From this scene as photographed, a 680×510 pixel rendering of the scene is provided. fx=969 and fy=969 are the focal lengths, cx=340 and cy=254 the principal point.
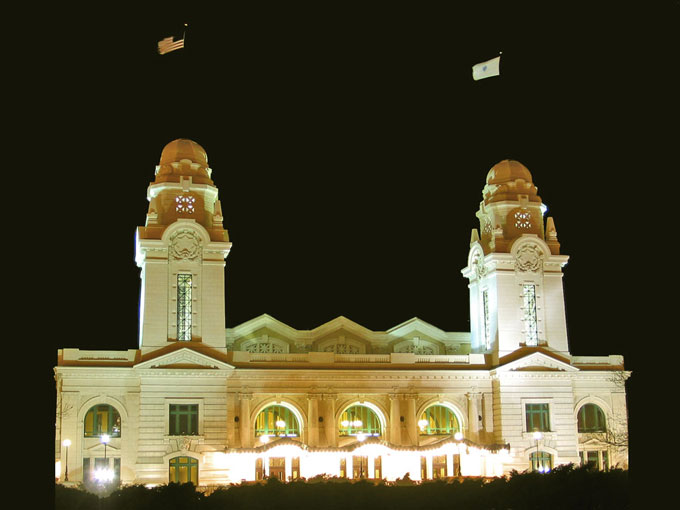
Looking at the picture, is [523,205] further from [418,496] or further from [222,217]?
[418,496]

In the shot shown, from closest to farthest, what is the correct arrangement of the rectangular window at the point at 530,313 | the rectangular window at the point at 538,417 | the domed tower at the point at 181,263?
the domed tower at the point at 181,263, the rectangular window at the point at 538,417, the rectangular window at the point at 530,313

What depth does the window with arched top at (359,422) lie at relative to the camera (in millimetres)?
62188

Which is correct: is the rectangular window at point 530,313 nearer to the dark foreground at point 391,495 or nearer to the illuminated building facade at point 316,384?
the illuminated building facade at point 316,384

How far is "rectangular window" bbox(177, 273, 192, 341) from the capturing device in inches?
2392

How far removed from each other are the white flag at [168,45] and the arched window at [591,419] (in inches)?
1453

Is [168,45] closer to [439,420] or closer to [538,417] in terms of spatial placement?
[439,420]

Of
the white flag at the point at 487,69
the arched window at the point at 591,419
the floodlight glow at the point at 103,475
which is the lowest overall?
the floodlight glow at the point at 103,475

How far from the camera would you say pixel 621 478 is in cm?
3534

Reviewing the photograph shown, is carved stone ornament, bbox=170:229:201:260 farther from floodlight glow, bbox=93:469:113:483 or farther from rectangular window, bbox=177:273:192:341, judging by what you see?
floodlight glow, bbox=93:469:113:483

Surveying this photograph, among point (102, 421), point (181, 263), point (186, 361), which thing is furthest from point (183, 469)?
point (181, 263)

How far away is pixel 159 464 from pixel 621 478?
30.5m

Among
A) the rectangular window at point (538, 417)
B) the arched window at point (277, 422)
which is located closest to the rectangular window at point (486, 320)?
the rectangular window at point (538, 417)

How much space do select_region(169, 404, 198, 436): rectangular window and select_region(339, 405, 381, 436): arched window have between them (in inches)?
377

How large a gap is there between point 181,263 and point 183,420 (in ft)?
32.1
